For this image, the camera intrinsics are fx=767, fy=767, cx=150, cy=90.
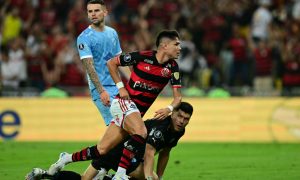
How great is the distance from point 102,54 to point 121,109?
153 centimetres

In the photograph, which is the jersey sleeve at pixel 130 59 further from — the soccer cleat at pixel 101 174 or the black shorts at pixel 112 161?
the soccer cleat at pixel 101 174

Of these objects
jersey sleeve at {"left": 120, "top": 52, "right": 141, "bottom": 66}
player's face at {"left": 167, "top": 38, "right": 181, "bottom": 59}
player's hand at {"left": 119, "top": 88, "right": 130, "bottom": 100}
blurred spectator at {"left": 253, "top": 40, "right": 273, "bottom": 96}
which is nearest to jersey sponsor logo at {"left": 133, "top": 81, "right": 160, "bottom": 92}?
player's hand at {"left": 119, "top": 88, "right": 130, "bottom": 100}

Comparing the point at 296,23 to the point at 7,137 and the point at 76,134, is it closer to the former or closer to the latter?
the point at 76,134

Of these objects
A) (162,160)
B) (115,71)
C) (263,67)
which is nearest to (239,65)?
(263,67)

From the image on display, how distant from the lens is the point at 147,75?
1137cm

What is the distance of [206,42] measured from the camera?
2545 centimetres

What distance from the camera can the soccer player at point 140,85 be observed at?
1128 centimetres

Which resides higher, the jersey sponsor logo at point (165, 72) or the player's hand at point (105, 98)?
the jersey sponsor logo at point (165, 72)

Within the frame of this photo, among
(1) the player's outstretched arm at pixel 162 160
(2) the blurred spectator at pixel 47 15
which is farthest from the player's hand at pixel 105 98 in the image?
(2) the blurred spectator at pixel 47 15

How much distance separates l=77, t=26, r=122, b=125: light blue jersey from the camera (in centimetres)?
1241

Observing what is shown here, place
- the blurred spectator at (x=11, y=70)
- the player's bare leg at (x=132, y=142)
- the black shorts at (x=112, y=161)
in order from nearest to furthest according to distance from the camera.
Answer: the player's bare leg at (x=132, y=142) < the black shorts at (x=112, y=161) < the blurred spectator at (x=11, y=70)

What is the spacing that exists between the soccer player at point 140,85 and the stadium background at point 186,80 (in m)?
2.80

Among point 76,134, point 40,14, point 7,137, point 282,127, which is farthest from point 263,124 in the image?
point 40,14

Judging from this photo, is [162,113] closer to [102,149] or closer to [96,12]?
[102,149]
